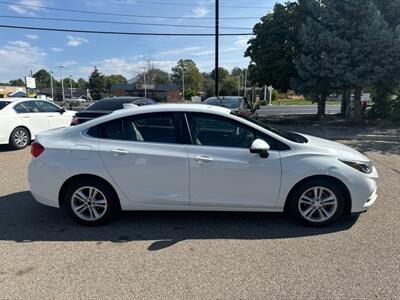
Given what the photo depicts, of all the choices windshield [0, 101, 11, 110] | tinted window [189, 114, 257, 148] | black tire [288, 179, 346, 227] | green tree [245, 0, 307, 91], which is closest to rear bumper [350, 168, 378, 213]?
black tire [288, 179, 346, 227]

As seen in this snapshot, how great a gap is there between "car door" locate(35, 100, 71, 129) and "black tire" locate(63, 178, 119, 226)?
23.2 ft

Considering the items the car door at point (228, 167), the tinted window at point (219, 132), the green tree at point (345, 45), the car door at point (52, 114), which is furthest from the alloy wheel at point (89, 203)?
the green tree at point (345, 45)

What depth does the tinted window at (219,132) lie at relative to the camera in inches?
166

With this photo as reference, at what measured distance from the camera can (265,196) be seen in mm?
4184

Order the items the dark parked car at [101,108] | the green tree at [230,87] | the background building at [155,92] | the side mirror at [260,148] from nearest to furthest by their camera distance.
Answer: the side mirror at [260,148], the dark parked car at [101,108], the background building at [155,92], the green tree at [230,87]

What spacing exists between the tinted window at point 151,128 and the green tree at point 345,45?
11422mm

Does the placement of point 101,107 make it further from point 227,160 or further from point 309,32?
point 309,32

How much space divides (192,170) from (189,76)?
298 feet

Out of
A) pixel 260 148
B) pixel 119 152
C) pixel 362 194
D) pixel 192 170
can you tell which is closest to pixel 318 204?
pixel 362 194

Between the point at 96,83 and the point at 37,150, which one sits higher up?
the point at 96,83

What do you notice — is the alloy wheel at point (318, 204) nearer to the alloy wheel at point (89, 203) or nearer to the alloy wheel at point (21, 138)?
the alloy wheel at point (89, 203)

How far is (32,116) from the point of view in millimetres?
10078

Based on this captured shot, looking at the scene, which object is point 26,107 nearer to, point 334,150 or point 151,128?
point 151,128

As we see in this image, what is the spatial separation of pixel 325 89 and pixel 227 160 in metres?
13.1
